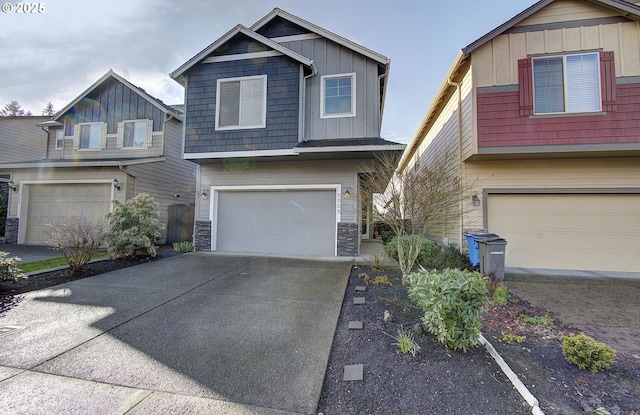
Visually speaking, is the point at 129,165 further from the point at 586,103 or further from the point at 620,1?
the point at 620,1

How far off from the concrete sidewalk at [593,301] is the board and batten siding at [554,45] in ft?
16.1

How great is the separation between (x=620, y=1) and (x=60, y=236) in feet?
46.8

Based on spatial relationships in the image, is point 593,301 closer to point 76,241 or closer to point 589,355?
point 589,355

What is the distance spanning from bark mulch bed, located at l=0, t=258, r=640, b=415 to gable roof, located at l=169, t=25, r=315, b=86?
7760 millimetres

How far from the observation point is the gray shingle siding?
848 cm

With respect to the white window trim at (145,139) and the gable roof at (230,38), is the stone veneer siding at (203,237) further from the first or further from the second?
the gable roof at (230,38)

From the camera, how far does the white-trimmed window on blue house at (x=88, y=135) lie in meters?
11.9

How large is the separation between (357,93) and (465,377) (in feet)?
26.5

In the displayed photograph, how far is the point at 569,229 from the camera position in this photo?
730cm

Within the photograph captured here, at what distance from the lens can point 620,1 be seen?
651 cm

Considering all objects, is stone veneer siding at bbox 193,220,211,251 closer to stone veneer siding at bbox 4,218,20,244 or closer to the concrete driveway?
the concrete driveway

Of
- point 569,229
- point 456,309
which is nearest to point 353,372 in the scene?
point 456,309

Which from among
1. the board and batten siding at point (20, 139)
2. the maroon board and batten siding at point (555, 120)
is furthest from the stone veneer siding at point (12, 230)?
the maroon board and batten siding at point (555, 120)

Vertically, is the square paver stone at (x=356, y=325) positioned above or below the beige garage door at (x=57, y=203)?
below
